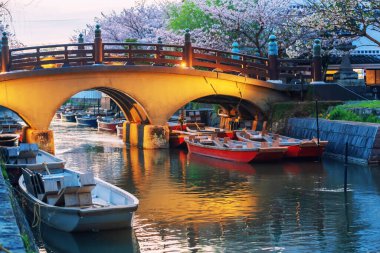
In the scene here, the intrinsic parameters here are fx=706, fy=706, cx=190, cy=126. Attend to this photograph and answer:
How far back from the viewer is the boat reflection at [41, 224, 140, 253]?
15.3 meters

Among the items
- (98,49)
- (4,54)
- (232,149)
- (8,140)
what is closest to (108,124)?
(98,49)

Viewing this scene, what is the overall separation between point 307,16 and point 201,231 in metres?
22.5

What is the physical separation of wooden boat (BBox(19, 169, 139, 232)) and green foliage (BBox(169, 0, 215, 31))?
3305 centimetres

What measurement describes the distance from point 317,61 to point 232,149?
31.5 ft

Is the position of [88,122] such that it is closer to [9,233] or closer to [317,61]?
[317,61]

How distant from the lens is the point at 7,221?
9.50 m

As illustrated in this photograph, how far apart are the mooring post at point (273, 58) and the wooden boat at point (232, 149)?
6.15 metres

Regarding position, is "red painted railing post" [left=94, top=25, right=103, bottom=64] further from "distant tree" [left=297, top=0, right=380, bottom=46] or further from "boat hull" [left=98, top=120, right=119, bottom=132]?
"boat hull" [left=98, top=120, right=119, bottom=132]

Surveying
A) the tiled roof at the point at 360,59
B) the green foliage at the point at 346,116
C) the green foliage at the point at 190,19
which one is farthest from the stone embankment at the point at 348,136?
the green foliage at the point at 190,19

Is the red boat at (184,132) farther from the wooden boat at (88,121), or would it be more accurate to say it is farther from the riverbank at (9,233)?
the riverbank at (9,233)

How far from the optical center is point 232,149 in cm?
2956

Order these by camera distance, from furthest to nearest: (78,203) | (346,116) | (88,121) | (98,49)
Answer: (88,121) < (98,49) < (346,116) < (78,203)

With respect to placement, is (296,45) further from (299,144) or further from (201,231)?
(201,231)

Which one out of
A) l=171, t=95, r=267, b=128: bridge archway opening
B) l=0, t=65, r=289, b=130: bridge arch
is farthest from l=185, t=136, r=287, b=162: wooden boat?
l=171, t=95, r=267, b=128: bridge archway opening
